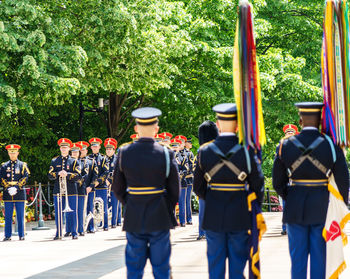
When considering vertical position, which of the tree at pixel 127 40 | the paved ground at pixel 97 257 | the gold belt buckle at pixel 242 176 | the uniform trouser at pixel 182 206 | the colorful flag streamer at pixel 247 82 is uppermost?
the tree at pixel 127 40

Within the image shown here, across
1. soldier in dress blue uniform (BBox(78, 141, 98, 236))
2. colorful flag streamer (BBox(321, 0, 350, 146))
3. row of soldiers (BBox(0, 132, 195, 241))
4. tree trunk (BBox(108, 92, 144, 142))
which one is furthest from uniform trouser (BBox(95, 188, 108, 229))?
colorful flag streamer (BBox(321, 0, 350, 146))

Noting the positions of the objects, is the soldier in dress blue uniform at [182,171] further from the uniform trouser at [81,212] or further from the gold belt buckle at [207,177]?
the gold belt buckle at [207,177]


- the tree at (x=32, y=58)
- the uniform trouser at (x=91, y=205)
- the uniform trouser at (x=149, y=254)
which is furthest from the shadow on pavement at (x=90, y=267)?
the tree at (x=32, y=58)

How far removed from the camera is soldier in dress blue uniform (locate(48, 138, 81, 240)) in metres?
17.1

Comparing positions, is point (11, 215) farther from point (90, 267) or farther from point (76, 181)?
point (90, 267)

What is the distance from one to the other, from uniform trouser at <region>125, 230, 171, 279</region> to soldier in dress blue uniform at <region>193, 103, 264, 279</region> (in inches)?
17.0

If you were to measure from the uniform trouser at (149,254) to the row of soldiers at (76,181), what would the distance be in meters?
8.08

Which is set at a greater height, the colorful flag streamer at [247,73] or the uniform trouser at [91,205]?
the colorful flag streamer at [247,73]

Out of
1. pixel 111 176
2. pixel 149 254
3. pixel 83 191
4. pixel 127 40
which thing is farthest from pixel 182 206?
pixel 149 254

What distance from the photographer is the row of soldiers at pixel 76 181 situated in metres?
17.3

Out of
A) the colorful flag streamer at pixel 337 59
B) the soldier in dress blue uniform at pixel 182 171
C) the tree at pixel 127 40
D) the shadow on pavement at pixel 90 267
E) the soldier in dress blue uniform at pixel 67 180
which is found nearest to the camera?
the colorful flag streamer at pixel 337 59

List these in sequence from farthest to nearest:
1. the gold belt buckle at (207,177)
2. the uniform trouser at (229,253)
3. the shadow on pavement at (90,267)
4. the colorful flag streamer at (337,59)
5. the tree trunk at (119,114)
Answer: the tree trunk at (119,114) < the shadow on pavement at (90,267) < the colorful flag streamer at (337,59) < the gold belt buckle at (207,177) < the uniform trouser at (229,253)

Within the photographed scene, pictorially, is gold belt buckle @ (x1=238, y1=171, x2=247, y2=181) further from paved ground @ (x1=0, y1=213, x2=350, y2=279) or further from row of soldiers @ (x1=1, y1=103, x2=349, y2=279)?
paved ground @ (x1=0, y1=213, x2=350, y2=279)

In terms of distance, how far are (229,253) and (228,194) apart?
0.57 metres
